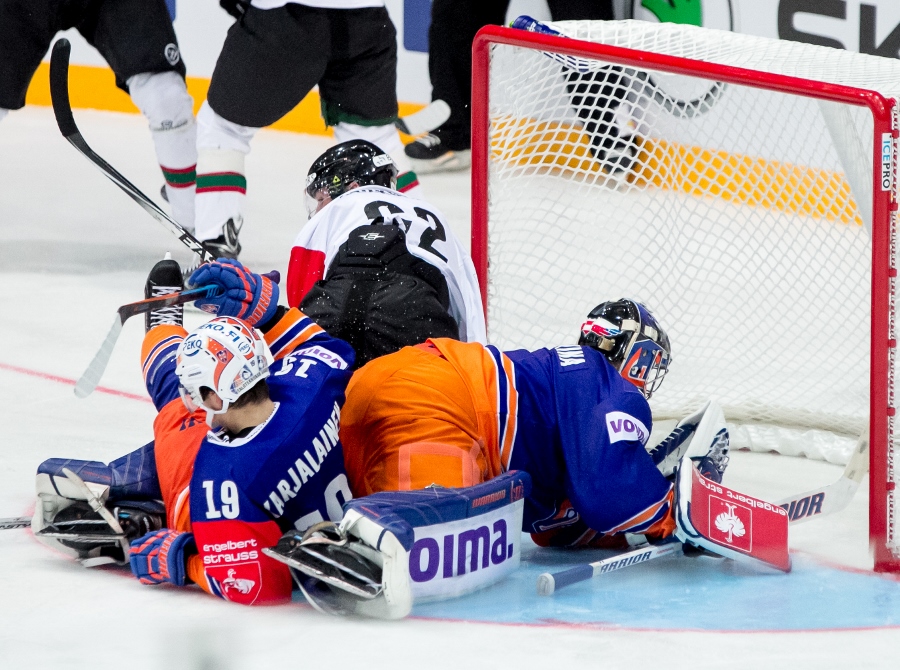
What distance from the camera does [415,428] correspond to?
279 centimetres

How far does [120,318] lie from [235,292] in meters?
0.23

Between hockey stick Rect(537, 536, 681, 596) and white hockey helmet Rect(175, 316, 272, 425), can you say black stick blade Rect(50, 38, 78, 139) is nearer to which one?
white hockey helmet Rect(175, 316, 272, 425)

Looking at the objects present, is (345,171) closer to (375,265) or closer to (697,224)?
(375,265)

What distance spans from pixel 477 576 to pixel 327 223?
1117 mm

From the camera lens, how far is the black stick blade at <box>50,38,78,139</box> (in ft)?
13.1

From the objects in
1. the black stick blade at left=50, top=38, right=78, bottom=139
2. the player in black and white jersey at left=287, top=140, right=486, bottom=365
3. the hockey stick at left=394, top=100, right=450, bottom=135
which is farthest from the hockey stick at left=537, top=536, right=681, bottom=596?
the black stick blade at left=50, top=38, right=78, bottom=139

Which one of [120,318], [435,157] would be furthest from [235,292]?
[435,157]

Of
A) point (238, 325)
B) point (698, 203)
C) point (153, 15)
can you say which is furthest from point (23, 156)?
point (238, 325)

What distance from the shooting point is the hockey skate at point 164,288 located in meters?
3.17

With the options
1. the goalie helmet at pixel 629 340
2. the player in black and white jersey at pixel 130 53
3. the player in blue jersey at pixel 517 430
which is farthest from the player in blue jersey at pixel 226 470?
the player in black and white jersey at pixel 130 53

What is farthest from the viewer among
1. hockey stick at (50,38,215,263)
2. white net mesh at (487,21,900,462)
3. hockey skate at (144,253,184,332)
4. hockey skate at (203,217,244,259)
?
hockey skate at (203,217,244,259)

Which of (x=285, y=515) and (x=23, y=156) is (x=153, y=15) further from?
(x=285, y=515)

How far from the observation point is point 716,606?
2.71m

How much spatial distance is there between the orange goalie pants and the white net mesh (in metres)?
1.01
